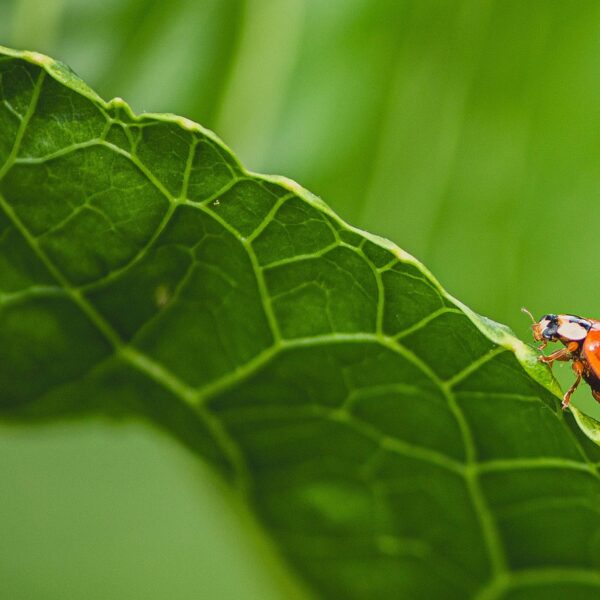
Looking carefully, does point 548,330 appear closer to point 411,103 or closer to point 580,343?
point 580,343

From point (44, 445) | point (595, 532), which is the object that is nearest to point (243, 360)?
point (595, 532)

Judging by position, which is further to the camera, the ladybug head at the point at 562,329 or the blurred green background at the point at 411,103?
the blurred green background at the point at 411,103

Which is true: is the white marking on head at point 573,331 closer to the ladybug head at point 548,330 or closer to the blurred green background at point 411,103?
the ladybug head at point 548,330

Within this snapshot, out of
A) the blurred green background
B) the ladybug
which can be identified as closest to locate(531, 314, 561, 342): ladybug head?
the ladybug

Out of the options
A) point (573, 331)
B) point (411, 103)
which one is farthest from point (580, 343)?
point (411, 103)

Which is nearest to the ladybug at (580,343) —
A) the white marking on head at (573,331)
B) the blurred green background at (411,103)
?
the white marking on head at (573,331)

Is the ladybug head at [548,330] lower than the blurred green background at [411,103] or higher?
lower
